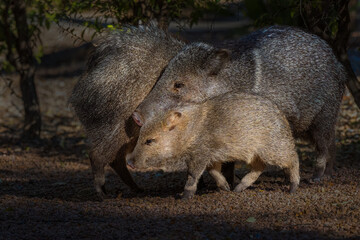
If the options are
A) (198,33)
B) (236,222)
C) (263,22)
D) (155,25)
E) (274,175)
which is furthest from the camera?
(198,33)

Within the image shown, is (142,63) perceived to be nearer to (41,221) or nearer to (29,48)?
(41,221)

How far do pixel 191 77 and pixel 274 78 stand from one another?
30.3 inches

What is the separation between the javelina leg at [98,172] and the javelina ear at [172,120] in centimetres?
85

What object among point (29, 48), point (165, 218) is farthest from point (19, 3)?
point (165, 218)

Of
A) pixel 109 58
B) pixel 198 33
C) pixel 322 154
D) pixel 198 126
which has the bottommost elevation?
pixel 198 33

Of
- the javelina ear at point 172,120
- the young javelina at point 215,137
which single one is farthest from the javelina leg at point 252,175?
the javelina ear at point 172,120

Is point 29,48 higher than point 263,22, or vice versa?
point 263,22

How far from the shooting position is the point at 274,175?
5.83 metres

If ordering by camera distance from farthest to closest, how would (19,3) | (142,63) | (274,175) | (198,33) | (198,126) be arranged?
1. (198,33)
2. (19,3)
3. (274,175)
4. (142,63)
5. (198,126)

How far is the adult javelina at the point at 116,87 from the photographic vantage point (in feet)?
15.5

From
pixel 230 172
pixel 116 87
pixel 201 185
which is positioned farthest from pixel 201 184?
pixel 116 87

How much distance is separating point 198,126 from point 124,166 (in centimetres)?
120

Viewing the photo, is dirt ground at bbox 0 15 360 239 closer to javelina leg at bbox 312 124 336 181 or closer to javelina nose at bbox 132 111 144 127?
javelina leg at bbox 312 124 336 181

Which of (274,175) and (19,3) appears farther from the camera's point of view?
(19,3)
